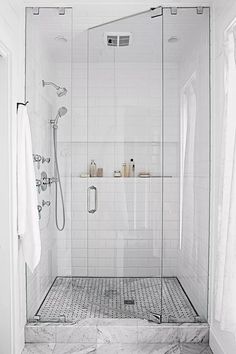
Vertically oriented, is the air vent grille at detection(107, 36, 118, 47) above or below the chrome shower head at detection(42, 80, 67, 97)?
above

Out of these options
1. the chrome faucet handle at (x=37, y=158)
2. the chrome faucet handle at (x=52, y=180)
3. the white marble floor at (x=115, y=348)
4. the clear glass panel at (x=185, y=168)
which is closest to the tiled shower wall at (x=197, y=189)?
the clear glass panel at (x=185, y=168)

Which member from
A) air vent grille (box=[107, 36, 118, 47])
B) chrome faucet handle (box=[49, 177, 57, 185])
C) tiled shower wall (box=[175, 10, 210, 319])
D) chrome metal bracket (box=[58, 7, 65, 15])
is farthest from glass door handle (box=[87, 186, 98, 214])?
chrome metal bracket (box=[58, 7, 65, 15])

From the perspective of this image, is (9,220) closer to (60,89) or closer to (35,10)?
(60,89)

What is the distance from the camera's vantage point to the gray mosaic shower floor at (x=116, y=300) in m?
3.02

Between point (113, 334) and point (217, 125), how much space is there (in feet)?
5.76

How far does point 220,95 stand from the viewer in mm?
2721

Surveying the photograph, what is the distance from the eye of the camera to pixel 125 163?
125 inches

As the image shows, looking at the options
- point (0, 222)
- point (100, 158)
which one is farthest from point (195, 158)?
point (0, 222)

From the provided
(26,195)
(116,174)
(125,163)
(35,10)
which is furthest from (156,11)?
(26,195)

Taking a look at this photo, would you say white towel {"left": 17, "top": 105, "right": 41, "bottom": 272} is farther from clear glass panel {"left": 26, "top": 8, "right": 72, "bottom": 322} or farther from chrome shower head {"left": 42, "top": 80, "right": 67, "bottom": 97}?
chrome shower head {"left": 42, "top": 80, "right": 67, "bottom": 97}

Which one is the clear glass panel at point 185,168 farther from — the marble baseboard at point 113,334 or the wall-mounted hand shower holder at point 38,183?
the wall-mounted hand shower holder at point 38,183

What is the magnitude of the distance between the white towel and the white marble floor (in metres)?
0.60

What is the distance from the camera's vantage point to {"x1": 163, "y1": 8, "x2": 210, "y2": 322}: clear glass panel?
2994 millimetres

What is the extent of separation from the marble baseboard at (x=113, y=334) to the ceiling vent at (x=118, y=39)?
2.23 m
